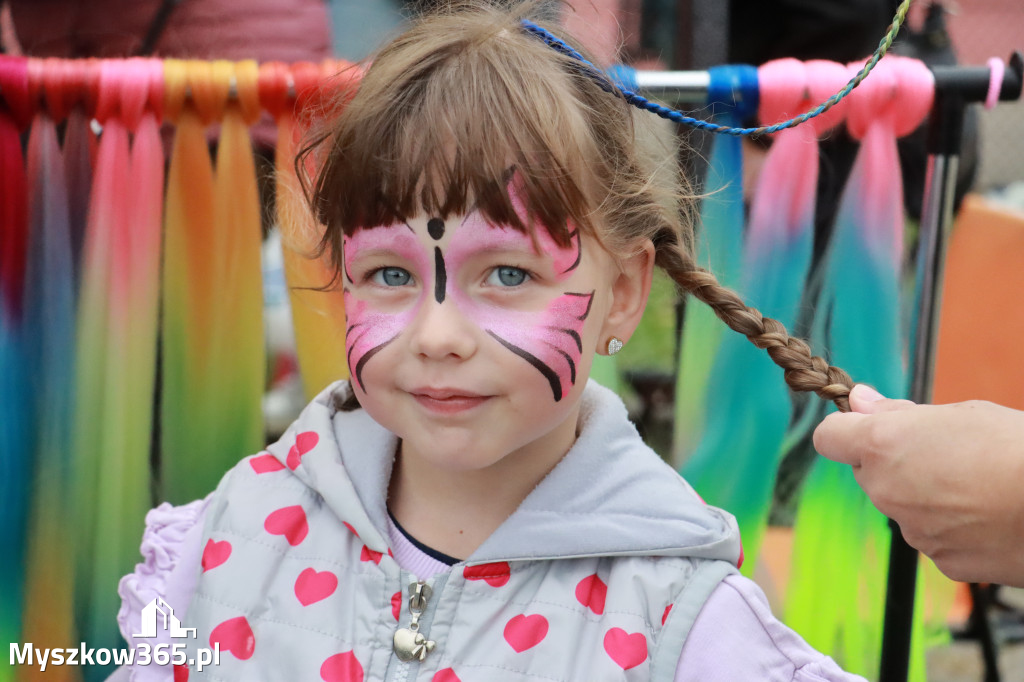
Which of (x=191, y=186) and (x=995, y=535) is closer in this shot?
(x=995, y=535)

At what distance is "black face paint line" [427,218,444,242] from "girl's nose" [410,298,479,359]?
0.07 m

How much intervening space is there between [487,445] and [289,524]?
349 millimetres

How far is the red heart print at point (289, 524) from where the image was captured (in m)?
1.21

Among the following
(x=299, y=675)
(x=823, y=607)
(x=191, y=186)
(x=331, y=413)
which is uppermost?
(x=191, y=186)

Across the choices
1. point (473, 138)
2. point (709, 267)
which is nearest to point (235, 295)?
point (473, 138)

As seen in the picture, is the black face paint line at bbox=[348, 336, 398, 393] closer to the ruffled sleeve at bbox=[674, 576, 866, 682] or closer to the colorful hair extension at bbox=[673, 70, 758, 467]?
the ruffled sleeve at bbox=[674, 576, 866, 682]

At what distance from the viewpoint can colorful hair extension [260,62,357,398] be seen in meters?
1.47

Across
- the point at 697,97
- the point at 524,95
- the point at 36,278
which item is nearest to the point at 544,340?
the point at 524,95

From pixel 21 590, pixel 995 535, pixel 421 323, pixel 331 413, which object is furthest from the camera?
pixel 21 590

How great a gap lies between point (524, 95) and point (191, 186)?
708 millimetres

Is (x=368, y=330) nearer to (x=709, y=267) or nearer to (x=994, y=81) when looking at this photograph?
(x=709, y=267)

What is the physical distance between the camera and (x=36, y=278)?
57.9 inches

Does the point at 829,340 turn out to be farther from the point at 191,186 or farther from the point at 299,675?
the point at 191,186

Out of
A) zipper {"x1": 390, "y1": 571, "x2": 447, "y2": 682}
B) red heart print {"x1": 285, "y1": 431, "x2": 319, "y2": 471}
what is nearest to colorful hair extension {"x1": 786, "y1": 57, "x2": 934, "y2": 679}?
zipper {"x1": 390, "y1": 571, "x2": 447, "y2": 682}
